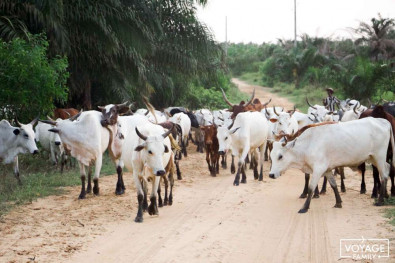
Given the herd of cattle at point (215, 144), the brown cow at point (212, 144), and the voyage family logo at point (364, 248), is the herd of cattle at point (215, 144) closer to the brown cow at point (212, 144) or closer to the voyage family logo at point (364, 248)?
the brown cow at point (212, 144)

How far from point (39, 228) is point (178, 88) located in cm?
1582

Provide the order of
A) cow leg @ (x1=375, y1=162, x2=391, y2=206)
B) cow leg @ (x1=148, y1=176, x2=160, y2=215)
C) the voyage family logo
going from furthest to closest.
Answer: cow leg @ (x1=375, y1=162, x2=391, y2=206) < cow leg @ (x1=148, y1=176, x2=160, y2=215) < the voyage family logo

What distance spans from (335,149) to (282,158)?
92 centimetres

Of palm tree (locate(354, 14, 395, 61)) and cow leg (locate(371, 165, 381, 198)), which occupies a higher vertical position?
palm tree (locate(354, 14, 395, 61))

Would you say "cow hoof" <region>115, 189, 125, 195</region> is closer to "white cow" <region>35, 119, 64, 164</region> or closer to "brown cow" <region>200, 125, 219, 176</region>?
"brown cow" <region>200, 125, 219, 176</region>

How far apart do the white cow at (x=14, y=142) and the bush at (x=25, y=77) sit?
24.2 inches

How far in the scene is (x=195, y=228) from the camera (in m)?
8.05

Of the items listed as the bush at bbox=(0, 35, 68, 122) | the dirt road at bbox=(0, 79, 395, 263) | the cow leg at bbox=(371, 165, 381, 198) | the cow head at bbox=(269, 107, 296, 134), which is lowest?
the dirt road at bbox=(0, 79, 395, 263)

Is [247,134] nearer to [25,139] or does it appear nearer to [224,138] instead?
[224,138]

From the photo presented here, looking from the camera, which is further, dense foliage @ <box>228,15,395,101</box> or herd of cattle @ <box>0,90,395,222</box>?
dense foliage @ <box>228,15,395,101</box>

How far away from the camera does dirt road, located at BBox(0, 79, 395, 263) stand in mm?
6785

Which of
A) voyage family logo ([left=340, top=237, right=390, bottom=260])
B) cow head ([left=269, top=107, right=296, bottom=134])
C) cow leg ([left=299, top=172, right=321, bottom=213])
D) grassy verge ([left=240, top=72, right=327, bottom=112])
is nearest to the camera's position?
voyage family logo ([left=340, top=237, right=390, bottom=260])

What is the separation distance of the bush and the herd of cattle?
2.17 ft

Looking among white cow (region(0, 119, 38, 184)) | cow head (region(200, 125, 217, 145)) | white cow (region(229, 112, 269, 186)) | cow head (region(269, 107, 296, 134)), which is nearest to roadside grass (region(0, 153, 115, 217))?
white cow (region(0, 119, 38, 184))
